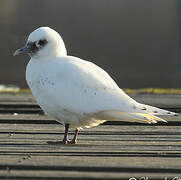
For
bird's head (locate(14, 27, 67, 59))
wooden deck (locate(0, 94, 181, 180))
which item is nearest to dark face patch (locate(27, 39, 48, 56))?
bird's head (locate(14, 27, 67, 59))

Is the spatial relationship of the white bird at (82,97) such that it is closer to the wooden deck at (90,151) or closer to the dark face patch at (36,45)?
the wooden deck at (90,151)

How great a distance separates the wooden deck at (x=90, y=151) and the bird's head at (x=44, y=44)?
0.66m

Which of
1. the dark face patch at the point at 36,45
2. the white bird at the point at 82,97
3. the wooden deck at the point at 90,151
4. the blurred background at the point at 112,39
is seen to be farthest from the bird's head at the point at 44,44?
the blurred background at the point at 112,39

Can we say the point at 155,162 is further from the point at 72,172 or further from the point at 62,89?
the point at 62,89

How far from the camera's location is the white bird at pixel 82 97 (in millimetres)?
5594

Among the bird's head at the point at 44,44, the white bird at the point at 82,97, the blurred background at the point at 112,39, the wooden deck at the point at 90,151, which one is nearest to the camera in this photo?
the wooden deck at the point at 90,151

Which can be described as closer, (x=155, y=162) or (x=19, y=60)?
(x=155, y=162)

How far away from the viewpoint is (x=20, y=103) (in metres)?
8.38

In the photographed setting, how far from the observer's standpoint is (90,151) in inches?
196

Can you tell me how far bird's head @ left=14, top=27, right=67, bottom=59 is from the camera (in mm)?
6105

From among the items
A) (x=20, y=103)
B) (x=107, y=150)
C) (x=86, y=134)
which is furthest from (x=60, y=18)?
(x=107, y=150)

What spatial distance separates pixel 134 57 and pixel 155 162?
1468 centimetres

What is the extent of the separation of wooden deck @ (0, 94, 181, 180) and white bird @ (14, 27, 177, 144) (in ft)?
0.60

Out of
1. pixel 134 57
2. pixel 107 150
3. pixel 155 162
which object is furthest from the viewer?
pixel 134 57
